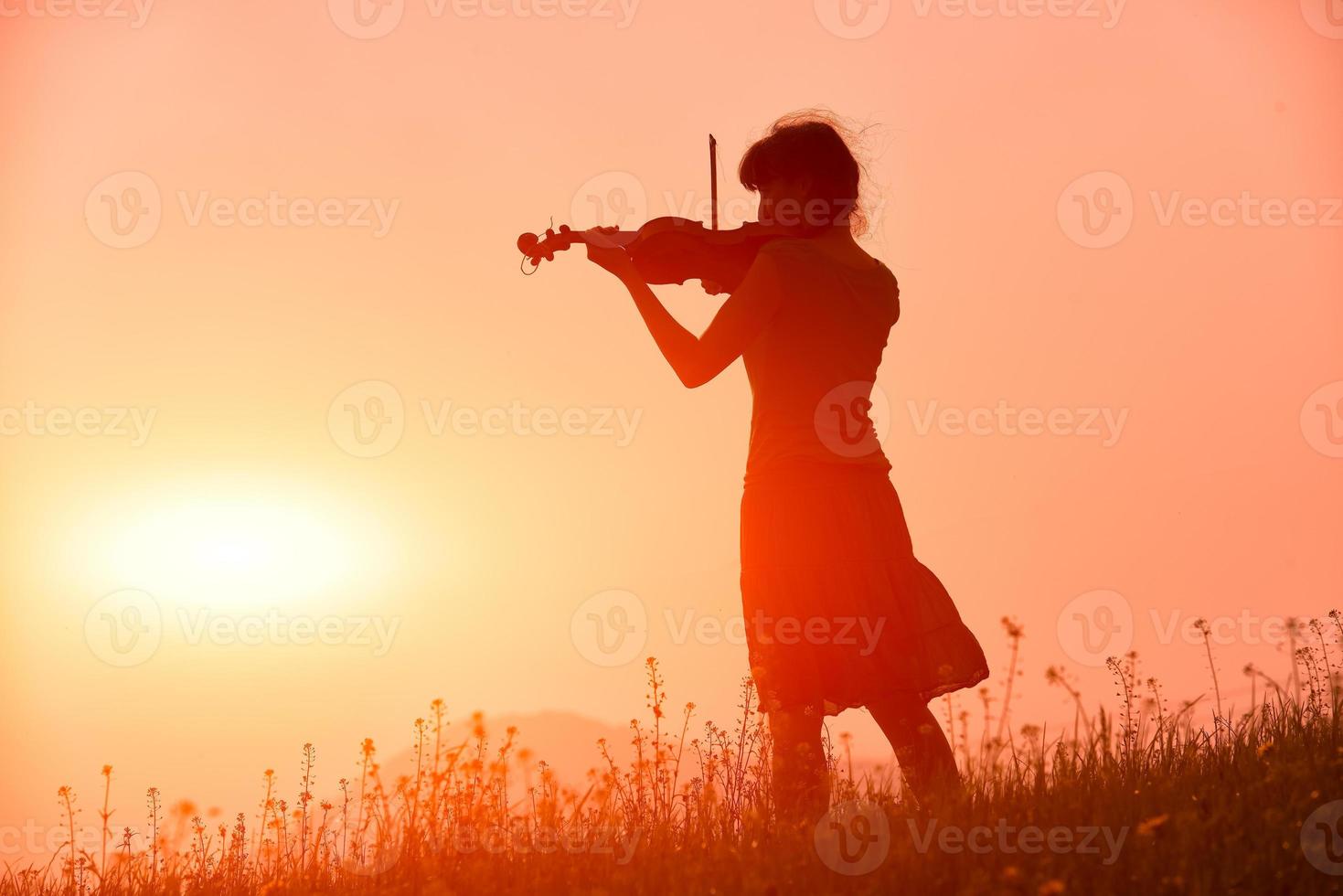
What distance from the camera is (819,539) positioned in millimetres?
4211

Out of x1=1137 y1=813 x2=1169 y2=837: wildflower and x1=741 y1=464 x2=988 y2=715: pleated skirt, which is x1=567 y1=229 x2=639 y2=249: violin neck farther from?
x1=1137 y1=813 x2=1169 y2=837: wildflower

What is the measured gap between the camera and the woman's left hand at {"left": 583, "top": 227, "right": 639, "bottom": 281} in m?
4.66

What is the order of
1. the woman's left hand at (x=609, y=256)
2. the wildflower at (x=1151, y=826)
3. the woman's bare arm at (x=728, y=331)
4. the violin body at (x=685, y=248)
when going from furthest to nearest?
the violin body at (x=685, y=248) → the woman's left hand at (x=609, y=256) → the woman's bare arm at (x=728, y=331) → the wildflower at (x=1151, y=826)

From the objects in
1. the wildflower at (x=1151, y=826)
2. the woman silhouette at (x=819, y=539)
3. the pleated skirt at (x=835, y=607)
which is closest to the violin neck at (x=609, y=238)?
the woman silhouette at (x=819, y=539)

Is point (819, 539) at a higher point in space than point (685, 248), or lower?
lower

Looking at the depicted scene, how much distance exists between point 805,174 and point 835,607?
1.69 meters

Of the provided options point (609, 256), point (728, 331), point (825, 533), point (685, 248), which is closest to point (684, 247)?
point (685, 248)

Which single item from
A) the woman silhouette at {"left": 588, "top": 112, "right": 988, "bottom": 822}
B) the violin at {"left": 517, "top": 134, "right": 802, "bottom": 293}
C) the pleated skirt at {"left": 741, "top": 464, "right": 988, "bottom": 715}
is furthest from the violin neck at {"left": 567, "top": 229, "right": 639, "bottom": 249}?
the pleated skirt at {"left": 741, "top": 464, "right": 988, "bottom": 715}

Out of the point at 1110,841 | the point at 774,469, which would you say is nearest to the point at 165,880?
the point at 774,469

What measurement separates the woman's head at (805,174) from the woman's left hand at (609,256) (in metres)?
0.61

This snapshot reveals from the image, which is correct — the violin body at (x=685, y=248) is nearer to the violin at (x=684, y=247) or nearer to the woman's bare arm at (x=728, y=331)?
the violin at (x=684, y=247)

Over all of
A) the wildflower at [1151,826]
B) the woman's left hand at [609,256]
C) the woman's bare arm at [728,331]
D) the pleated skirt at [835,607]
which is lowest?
the wildflower at [1151,826]

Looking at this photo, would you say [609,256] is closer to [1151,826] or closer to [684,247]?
[684,247]

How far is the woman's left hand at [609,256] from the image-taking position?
4.66 metres
